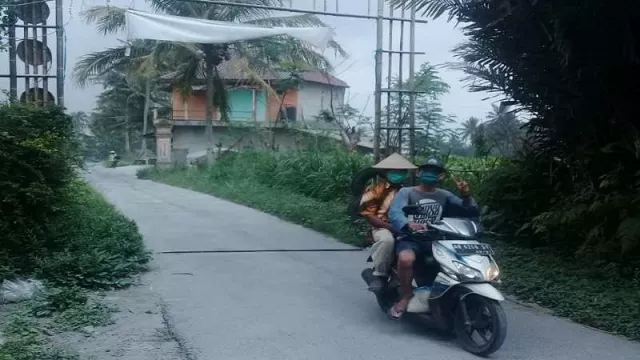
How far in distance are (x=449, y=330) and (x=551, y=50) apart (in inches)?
182

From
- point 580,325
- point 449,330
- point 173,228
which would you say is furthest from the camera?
point 173,228

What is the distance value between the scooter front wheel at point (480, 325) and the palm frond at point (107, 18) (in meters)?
18.7

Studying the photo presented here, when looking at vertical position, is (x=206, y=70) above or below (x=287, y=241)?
above

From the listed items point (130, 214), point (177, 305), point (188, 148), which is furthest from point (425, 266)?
point (188, 148)

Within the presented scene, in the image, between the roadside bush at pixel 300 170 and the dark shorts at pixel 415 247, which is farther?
the roadside bush at pixel 300 170

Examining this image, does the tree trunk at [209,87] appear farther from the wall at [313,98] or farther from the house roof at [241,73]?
the wall at [313,98]

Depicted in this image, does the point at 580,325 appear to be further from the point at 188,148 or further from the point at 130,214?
the point at 188,148

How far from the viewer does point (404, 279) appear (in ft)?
21.2

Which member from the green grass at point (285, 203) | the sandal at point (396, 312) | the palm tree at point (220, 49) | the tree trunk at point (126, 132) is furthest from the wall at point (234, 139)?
the sandal at point (396, 312)

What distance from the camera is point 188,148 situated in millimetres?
37469

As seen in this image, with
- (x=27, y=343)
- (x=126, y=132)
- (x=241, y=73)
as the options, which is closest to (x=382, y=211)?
(x=27, y=343)

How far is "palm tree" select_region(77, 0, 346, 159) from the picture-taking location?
2305 cm

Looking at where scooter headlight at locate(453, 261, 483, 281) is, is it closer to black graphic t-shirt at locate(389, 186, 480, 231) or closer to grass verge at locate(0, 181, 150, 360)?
black graphic t-shirt at locate(389, 186, 480, 231)

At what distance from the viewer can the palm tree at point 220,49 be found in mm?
23047
